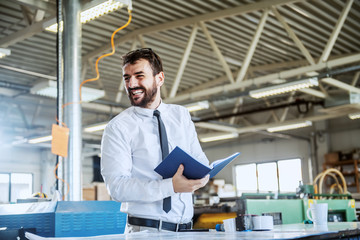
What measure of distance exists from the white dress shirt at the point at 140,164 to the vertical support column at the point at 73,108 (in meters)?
2.44

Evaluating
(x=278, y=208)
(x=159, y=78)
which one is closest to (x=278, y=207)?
(x=278, y=208)

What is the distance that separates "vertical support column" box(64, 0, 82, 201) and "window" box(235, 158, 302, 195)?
1231cm

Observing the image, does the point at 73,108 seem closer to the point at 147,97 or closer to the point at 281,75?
the point at 147,97

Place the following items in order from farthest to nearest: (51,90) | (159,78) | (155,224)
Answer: (51,90)
(159,78)
(155,224)

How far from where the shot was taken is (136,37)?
861 centimetres

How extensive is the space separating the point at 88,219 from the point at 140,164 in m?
0.44

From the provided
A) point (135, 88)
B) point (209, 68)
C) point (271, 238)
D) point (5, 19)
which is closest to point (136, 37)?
point (5, 19)

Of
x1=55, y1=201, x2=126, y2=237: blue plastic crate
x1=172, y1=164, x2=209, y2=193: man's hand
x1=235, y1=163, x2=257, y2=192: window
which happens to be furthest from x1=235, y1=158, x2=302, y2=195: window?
x1=55, y1=201, x2=126, y2=237: blue plastic crate

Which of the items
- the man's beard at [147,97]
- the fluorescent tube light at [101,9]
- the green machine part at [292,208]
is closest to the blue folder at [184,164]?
the man's beard at [147,97]

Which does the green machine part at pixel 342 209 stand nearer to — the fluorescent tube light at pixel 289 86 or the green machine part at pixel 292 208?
the green machine part at pixel 292 208

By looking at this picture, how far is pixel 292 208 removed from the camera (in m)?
4.37

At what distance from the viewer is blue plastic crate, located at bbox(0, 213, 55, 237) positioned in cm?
175

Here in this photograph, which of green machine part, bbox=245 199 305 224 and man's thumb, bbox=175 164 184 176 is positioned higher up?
man's thumb, bbox=175 164 184 176

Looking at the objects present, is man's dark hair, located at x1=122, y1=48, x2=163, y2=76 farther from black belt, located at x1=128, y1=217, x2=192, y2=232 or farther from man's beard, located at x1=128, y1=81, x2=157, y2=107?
black belt, located at x1=128, y1=217, x2=192, y2=232
